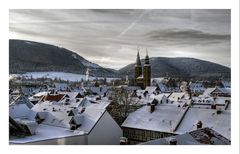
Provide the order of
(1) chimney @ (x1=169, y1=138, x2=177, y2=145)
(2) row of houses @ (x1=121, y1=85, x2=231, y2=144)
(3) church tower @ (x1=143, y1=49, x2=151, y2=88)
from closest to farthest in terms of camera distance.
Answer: (1) chimney @ (x1=169, y1=138, x2=177, y2=145) → (3) church tower @ (x1=143, y1=49, x2=151, y2=88) → (2) row of houses @ (x1=121, y1=85, x2=231, y2=144)

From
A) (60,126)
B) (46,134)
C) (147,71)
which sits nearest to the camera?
(147,71)

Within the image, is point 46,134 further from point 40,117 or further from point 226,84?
point 226,84

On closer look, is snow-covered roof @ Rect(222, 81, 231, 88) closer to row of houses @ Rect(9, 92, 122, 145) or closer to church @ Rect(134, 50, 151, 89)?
church @ Rect(134, 50, 151, 89)

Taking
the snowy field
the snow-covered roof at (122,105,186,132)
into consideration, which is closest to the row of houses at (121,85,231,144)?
the snow-covered roof at (122,105,186,132)

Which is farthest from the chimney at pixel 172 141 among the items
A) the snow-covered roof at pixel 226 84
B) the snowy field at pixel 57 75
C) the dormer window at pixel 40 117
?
the dormer window at pixel 40 117

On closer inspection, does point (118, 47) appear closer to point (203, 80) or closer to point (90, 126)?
point (203, 80)

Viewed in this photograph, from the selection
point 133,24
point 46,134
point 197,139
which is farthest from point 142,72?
point 46,134

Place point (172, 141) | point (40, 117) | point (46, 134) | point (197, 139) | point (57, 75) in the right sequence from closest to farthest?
point (172, 141)
point (197, 139)
point (57, 75)
point (46, 134)
point (40, 117)
